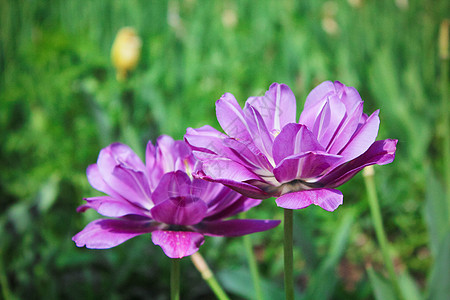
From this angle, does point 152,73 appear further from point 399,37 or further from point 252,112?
point 252,112

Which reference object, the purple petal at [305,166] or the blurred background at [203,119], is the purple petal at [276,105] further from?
the blurred background at [203,119]

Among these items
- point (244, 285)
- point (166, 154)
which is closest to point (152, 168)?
point (166, 154)

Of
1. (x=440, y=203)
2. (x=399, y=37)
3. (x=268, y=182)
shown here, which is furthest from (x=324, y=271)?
(x=399, y=37)

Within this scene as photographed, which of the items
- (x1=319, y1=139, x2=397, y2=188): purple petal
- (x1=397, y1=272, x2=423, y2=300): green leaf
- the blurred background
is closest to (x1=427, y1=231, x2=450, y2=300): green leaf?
the blurred background

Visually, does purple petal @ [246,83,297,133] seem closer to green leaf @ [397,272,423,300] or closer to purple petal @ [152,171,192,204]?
purple petal @ [152,171,192,204]

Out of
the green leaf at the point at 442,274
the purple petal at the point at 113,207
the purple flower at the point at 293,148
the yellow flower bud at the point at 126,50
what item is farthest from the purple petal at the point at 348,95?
the yellow flower bud at the point at 126,50

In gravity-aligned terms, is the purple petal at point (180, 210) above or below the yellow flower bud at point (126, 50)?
below

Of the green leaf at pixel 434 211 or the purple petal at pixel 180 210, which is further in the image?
the green leaf at pixel 434 211
